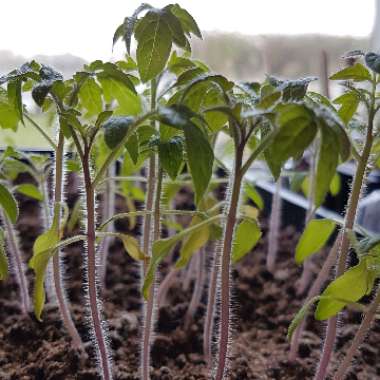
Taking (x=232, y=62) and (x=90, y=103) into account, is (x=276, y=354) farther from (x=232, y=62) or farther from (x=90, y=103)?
(x=232, y=62)

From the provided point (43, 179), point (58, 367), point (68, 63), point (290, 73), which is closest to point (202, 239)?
point (58, 367)

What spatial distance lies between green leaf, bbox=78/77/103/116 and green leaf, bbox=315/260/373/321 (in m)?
0.43

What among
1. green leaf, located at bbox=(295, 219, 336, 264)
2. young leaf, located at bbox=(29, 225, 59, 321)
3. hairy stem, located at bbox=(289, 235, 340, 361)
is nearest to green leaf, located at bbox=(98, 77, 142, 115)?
young leaf, located at bbox=(29, 225, 59, 321)

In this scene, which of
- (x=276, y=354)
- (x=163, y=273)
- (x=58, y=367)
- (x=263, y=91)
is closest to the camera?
(x=263, y=91)

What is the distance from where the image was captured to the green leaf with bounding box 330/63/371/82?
0.64m

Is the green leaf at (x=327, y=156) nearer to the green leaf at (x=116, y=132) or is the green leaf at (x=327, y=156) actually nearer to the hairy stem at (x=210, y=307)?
the green leaf at (x=116, y=132)

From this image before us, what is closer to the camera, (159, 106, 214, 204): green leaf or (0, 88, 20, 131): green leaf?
(159, 106, 214, 204): green leaf

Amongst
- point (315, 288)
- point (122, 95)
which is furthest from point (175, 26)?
point (315, 288)

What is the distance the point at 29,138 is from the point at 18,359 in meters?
0.96

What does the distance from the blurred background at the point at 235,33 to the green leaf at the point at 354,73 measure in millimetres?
664

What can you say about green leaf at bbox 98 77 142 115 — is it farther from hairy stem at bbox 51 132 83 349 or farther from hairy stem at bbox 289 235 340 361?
hairy stem at bbox 289 235 340 361

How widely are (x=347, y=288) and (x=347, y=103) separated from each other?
265 mm

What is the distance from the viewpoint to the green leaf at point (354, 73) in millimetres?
638

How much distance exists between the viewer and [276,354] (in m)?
0.96
